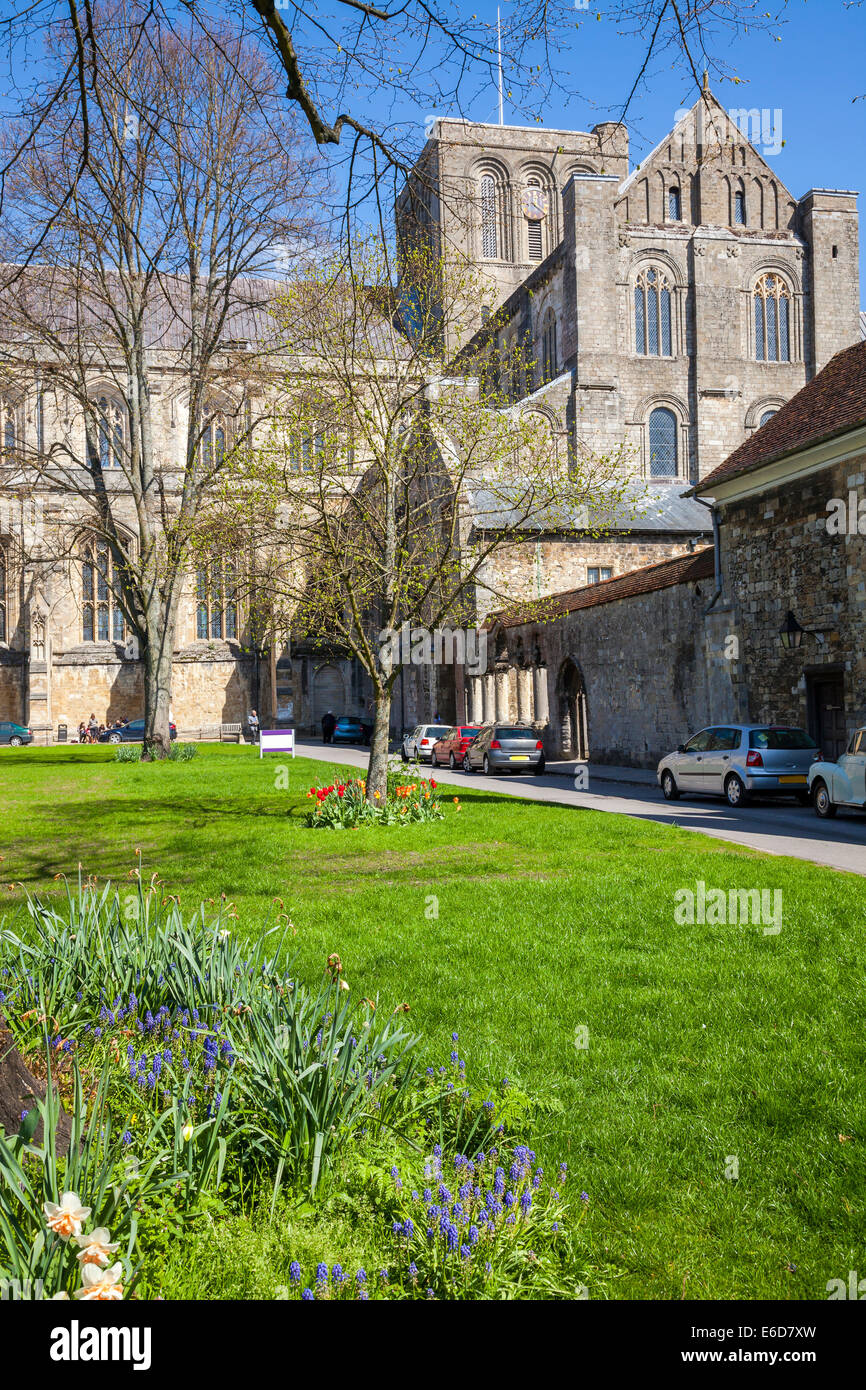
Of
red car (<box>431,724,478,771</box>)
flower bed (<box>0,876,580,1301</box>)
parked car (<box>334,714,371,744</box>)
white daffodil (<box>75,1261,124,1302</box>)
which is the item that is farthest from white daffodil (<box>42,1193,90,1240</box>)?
parked car (<box>334,714,371,744</box>)

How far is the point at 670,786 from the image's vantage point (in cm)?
2047

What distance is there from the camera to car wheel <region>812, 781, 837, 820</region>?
16.2 m

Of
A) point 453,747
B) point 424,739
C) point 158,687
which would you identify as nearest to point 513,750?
point 453,747

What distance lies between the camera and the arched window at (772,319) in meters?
50.7

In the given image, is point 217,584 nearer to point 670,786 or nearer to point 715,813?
point 715,813

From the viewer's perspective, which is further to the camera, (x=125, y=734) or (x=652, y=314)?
(x=125, y=734)

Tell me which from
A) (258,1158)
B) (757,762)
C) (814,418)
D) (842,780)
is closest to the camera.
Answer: (258,1158)

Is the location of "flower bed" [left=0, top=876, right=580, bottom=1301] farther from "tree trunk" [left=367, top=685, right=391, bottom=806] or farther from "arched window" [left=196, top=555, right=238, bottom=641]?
"arched window" [left=196, top=555, right=238, bottom=641]

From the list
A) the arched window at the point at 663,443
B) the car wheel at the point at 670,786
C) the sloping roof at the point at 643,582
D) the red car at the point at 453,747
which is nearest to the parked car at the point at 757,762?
the car wheel at the point at 670,786

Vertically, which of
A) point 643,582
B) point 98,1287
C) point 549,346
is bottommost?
point 98,1287

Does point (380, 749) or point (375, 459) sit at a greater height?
point (375, 459)

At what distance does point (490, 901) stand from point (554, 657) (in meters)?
24.8

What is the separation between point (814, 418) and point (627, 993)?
55.5 feet
